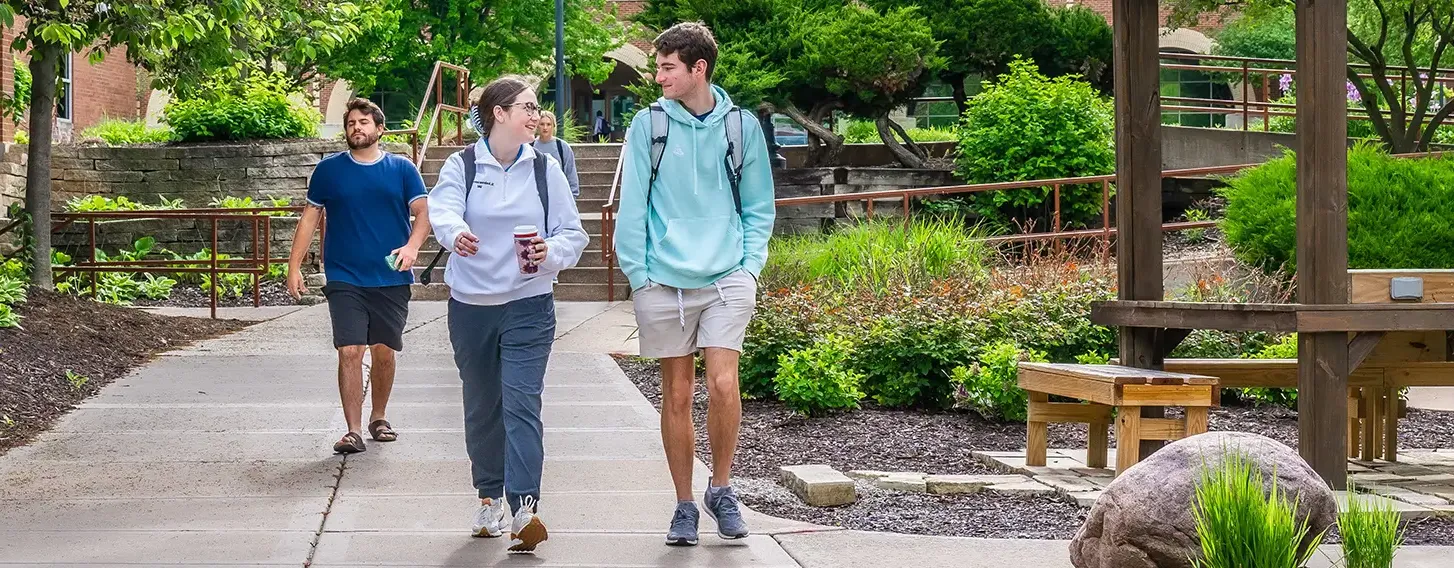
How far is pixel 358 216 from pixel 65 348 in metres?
4.05

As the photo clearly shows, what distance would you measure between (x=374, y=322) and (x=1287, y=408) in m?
5.43

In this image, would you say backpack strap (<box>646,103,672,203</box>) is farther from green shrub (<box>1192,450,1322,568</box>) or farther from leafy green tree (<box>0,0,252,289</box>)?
leafy green tree (<box>0,0,252,289</box>)

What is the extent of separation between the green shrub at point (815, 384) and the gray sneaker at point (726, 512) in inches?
127

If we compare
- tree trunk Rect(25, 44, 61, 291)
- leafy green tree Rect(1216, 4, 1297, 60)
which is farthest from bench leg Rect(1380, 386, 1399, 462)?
leafy green tree Rect(1216, 4, 1297, 60)

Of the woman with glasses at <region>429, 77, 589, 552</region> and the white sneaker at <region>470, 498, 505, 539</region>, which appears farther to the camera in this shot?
the white sneaker at <region>470, 498, 505, 539</region>

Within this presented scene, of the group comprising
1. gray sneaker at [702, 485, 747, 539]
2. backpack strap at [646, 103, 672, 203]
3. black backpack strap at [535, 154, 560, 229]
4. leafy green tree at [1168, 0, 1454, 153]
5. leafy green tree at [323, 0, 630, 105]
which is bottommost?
gray sneaker at [702, 485, 747, 539]

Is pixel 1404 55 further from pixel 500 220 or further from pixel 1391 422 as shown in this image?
pixel 500 220

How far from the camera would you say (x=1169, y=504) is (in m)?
4.54

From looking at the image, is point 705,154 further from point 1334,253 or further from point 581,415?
point 581,415

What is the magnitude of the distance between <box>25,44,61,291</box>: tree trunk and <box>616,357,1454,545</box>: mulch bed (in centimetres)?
550

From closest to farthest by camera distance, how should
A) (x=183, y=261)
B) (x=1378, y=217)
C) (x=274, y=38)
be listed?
1. (x=1378, y=217)
2. (x=274, y=38)
3. (x=183, y=261)

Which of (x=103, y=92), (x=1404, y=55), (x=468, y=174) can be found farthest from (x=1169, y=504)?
(x=103, y=92)

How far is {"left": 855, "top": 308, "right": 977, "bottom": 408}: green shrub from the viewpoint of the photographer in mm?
9227

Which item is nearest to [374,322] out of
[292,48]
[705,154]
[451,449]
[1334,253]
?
[451,449]
